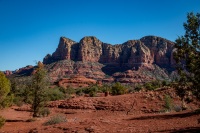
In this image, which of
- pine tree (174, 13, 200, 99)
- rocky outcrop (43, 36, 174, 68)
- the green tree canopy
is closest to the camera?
pine tree (174, 13, 200, 99)

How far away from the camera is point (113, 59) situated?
158m

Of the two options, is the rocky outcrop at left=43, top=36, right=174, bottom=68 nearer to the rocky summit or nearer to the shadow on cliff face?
the rocky summit

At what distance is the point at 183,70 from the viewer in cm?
970

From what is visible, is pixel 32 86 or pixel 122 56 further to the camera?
pixel 122 56

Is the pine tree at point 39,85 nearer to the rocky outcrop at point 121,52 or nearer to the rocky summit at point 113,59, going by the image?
the rocky summit at point 113,59

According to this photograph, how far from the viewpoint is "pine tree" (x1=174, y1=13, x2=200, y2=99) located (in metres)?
8.89

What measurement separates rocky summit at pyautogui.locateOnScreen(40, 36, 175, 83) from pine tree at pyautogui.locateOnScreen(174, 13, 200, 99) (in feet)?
364

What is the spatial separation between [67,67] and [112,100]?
102 meters

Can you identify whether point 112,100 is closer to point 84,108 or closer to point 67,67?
point 84,108

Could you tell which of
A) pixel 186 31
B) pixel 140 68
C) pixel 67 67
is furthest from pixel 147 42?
pixel 186 31

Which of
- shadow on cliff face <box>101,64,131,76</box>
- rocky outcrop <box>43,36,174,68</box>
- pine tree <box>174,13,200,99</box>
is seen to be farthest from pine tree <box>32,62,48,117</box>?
rocky outcrop <box>43,36,174,68</box>

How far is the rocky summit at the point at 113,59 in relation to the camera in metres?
127

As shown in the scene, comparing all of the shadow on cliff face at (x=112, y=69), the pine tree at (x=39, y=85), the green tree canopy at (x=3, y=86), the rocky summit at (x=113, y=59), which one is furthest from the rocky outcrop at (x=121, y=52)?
the green tree canopy at (x=3, y=86)

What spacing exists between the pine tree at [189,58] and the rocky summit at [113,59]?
364ft
